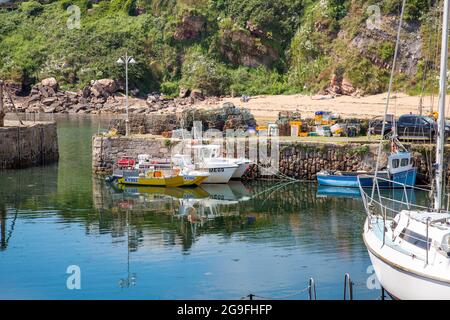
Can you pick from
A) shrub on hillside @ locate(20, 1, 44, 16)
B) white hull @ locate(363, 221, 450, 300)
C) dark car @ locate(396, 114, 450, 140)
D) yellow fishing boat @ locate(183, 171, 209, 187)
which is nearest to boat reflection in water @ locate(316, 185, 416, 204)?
dark car @ locate(396, 114, 450, 140)

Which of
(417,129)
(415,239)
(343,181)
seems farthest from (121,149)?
(415,239)

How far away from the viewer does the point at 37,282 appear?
78.0 feet

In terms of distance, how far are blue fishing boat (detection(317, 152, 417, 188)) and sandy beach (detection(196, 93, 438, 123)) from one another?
12.0m

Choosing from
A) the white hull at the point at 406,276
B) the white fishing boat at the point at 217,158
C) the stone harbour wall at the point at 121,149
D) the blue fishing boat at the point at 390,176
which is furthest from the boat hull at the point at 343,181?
the white hull at the point at 406,276

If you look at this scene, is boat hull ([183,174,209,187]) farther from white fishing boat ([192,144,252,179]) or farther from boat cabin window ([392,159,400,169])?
boat cabin window ([392,159,400,169])

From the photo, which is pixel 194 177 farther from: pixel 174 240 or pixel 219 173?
pixel 174 240

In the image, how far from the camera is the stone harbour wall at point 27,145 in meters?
44.2

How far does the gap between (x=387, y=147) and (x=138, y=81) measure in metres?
43.7

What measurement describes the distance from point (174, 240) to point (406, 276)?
11117 mm

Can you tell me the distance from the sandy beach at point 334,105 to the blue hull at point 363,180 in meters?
12.1

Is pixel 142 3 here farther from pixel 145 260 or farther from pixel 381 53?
pixel 145 260

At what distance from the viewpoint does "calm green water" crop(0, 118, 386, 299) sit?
23281mm

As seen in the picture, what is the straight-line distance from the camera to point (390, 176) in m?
38.4
